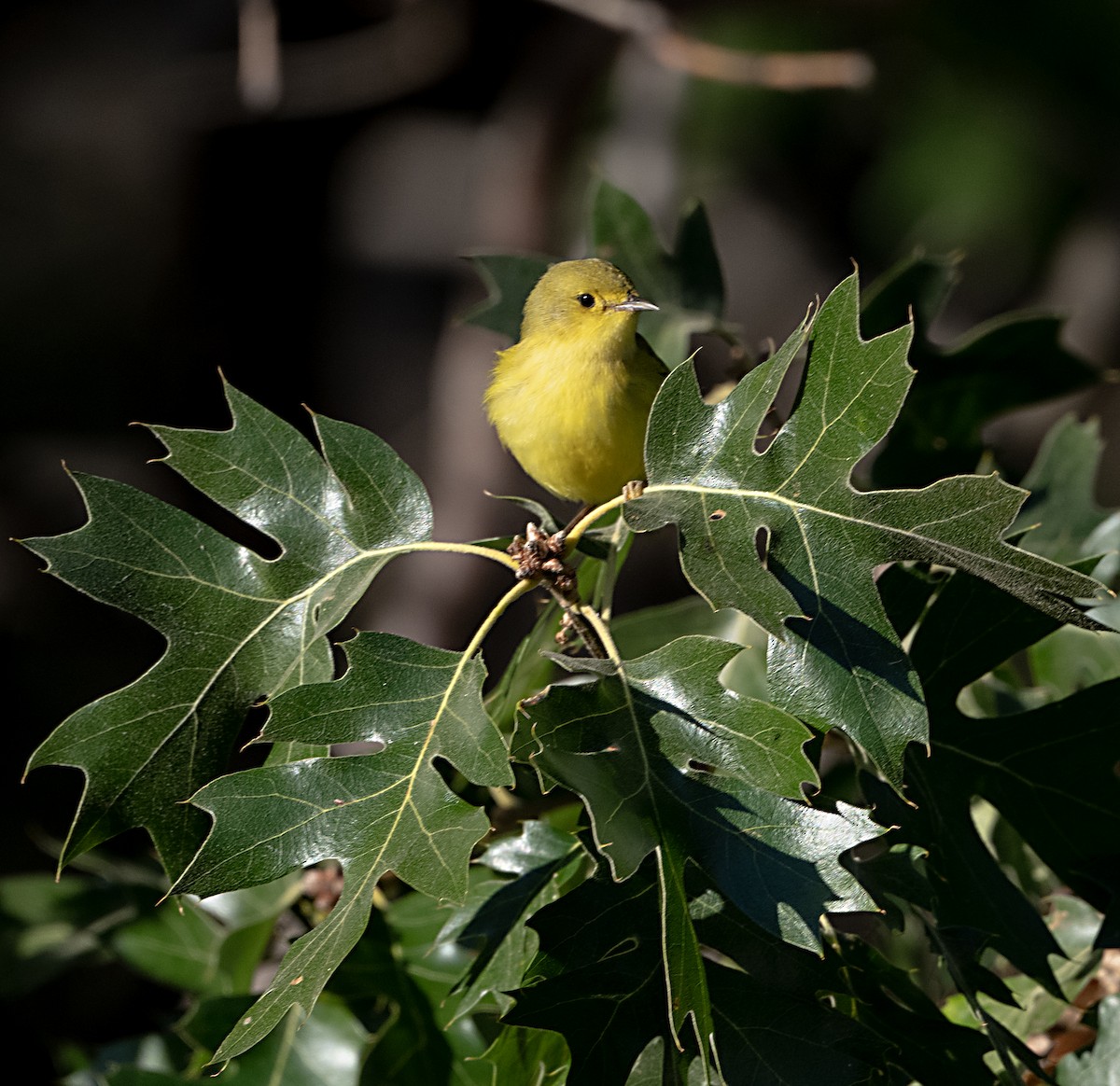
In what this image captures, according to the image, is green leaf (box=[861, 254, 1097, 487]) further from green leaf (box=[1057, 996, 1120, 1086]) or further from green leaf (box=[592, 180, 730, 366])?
green leaf (box=[1057, 996, 1120, 1086])

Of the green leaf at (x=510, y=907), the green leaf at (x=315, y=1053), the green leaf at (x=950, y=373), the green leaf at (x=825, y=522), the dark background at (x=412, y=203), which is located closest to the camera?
the green leaf at (x=825, y=522)

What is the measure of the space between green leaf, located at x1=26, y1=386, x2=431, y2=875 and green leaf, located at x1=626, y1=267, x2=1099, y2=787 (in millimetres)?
377

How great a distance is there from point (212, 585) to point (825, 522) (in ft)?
2.66

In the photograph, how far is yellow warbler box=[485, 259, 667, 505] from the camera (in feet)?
8.08

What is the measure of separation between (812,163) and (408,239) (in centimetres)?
251

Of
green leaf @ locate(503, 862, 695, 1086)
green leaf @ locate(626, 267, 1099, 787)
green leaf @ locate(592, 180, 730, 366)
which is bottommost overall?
green leaf @ locate(503, 862, 695, 1086)

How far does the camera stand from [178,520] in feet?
5.71

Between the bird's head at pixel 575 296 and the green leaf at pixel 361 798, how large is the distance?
4.37 ft

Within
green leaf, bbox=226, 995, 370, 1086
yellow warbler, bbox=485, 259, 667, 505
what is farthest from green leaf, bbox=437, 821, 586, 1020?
yellow warbler, bbox=485, 259, 667, 505

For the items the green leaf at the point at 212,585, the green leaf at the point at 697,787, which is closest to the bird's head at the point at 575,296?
the green leaf at the point at 212,585

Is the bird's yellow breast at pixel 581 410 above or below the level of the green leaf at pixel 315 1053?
above

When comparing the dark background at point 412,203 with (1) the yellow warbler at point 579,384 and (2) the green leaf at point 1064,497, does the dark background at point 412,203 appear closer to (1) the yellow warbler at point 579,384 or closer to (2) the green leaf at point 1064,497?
(1) the yellow warbler at point 579,384

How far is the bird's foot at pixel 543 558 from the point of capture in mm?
1656

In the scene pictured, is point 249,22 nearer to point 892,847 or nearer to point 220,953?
point 220,953
